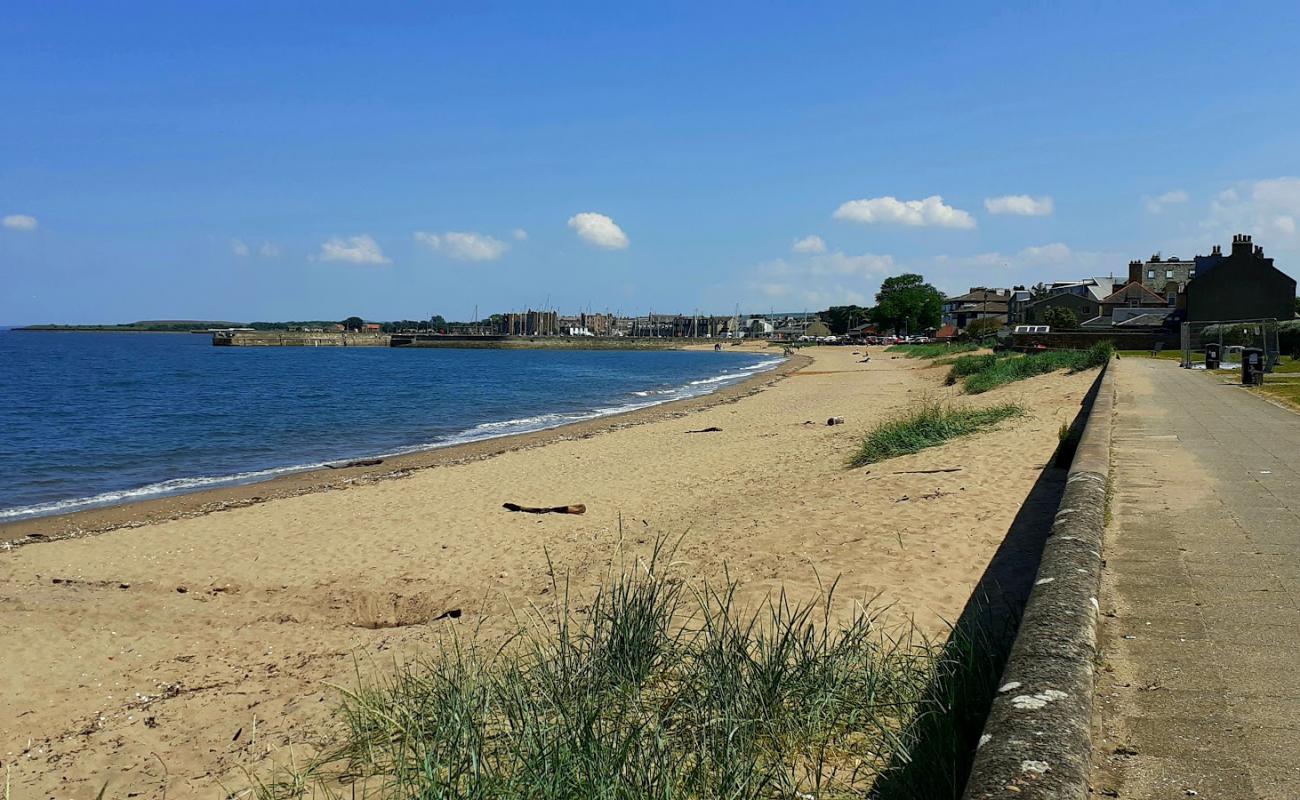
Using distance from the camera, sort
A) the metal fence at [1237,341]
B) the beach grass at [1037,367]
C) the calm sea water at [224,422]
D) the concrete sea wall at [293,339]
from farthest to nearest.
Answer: the concrete sea wall at [293,339] → the beach grass at [1037,367] → the metal fence at [1237,341] → the calm sea water at [224,422]

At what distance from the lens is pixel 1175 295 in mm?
74375

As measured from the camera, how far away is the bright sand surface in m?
6.11

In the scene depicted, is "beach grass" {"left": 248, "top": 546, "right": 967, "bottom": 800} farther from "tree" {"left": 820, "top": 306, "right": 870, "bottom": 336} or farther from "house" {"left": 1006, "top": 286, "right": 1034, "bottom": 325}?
"tree" {"left": 820, "top": 306, "right": 870, "bottom": 336}

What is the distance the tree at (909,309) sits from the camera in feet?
465

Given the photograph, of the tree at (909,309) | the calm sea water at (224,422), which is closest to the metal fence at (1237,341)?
the calm sea water at (224,422)

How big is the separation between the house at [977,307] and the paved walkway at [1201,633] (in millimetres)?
120168

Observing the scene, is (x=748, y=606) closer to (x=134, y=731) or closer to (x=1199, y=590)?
(x=1199, y=590)

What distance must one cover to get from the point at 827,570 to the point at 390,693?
381cm

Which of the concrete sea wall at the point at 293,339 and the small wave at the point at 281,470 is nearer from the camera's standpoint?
the small wave at the point at 281,470

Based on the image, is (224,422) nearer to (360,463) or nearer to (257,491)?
(360,463)

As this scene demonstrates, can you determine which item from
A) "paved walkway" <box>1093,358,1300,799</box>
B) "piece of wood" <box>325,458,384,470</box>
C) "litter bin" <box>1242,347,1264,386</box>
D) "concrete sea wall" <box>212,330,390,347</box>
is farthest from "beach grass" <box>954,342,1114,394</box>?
"concrete sea wall" <box>212,330,390,347</box>

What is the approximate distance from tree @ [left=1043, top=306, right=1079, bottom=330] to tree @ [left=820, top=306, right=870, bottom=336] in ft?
338

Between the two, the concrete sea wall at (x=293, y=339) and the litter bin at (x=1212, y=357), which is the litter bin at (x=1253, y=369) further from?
the concrete sea wall at (x=293, y=339)

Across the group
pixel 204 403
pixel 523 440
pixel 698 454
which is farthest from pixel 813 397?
pixel 204 403
